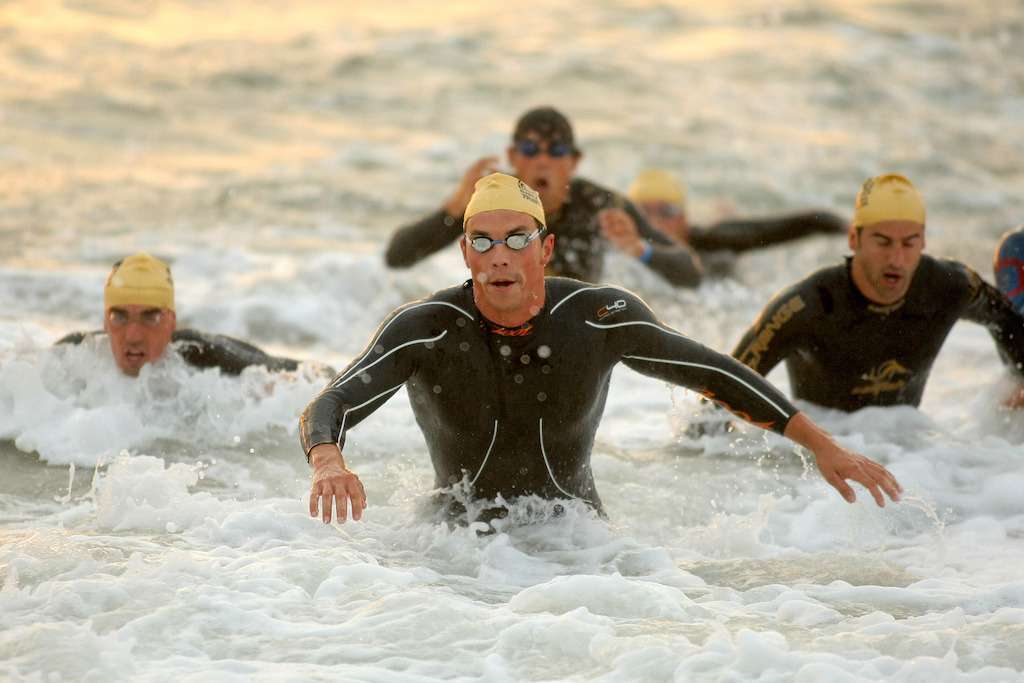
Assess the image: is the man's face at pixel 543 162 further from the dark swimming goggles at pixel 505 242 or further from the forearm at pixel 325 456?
the forearm at pixel 325 456

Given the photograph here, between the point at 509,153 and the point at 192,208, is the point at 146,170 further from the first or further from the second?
the point at 509,153

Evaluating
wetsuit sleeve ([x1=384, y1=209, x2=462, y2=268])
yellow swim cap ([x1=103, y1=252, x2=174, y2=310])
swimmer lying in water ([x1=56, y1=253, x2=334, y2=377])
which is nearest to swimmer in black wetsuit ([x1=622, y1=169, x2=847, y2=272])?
wetsuit sleeve ([x1=384, y1=209, x2=462, y2=268])

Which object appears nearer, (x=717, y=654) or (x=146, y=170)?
(x=717, y=654)

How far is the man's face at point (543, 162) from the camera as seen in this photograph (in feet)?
29.6

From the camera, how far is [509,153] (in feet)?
29.9

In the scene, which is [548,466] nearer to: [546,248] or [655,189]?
[546,248]

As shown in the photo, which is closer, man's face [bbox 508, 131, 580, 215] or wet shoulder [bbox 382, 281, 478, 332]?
wet shoulder [bbox 382, 281, 478, 332]

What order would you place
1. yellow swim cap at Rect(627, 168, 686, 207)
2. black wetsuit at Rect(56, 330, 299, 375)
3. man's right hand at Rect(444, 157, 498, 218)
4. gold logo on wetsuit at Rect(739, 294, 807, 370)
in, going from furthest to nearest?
yellow swim cap at Rect(627, 168, 686, 207)
man's right hand at Rect(444, 157, 498, 218)
black wetsuit at Rect(56, 330, 299, 375)
gold logo on wetsuit at Rect(739, 294, 807, 370)

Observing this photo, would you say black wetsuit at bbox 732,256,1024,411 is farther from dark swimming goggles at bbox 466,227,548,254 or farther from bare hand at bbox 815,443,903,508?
dark swimming goggles at bbox 466,227,548,254

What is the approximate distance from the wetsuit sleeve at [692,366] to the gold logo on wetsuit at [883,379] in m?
2.37

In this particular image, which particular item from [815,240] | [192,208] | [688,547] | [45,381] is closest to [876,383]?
[688,547]

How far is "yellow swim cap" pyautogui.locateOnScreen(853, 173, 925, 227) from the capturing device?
752cm

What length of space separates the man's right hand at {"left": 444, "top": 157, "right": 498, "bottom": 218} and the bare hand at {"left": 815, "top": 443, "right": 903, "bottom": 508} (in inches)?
139

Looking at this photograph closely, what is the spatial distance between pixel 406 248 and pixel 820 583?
4.38 m
